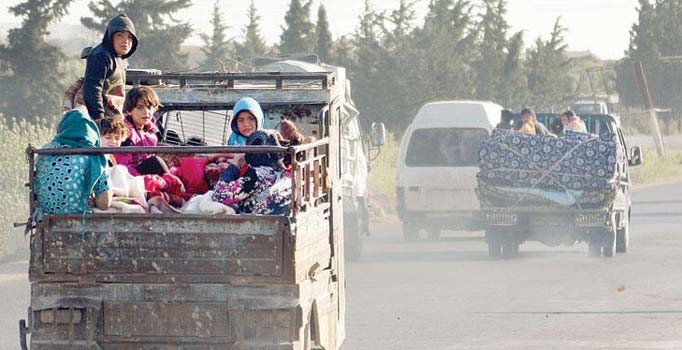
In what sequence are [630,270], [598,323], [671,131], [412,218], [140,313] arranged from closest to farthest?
[140,313] → [598,323] → [630,270] → [412,218] → [671,131]

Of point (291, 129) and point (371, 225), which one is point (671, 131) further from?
point (291, 129)

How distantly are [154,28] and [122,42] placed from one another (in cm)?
3194

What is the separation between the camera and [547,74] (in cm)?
5725

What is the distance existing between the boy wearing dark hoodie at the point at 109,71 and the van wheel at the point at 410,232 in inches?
471

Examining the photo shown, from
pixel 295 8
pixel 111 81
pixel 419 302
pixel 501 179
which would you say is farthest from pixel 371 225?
pixel 295 8

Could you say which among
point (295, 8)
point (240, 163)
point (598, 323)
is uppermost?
point (295, 8)

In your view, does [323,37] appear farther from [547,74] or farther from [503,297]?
[503,297]

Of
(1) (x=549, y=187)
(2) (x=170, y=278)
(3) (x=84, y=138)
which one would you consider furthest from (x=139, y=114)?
(1) (x=549, y=187)

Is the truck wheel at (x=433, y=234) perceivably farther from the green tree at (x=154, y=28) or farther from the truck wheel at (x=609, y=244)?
the green tree at (x=154, y=28)

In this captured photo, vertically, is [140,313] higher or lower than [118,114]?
lower

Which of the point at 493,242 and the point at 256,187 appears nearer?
the point at 256,187

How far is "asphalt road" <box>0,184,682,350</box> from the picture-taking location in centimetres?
1245

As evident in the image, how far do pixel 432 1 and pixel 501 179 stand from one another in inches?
1367

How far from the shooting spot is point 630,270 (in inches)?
719
